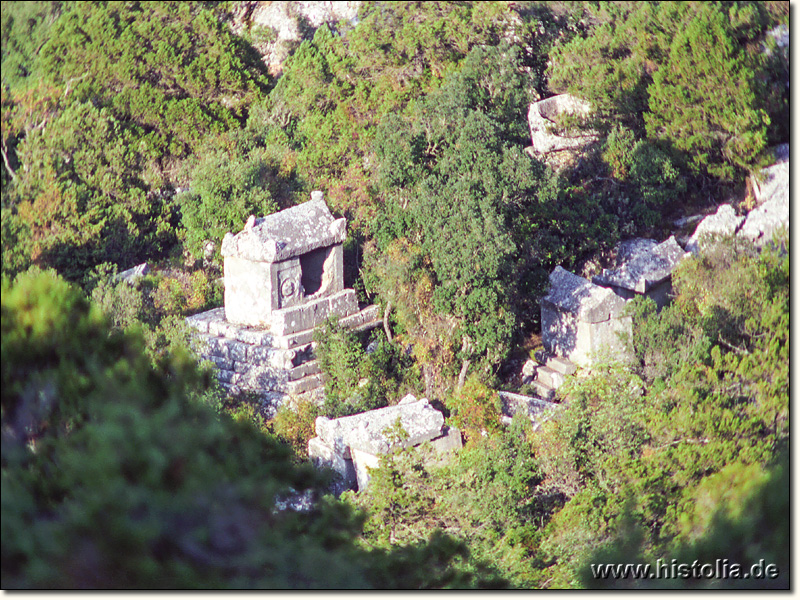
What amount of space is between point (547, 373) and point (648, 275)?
2.05 meters

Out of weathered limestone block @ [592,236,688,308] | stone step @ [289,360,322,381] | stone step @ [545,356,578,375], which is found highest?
weathered limestone block @ [592,236,688,308]

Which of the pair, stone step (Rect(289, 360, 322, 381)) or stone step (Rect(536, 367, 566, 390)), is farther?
stone step (Rect(536, 367, 566, 390))

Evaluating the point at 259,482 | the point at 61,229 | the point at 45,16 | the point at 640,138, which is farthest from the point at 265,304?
the point at 45,16

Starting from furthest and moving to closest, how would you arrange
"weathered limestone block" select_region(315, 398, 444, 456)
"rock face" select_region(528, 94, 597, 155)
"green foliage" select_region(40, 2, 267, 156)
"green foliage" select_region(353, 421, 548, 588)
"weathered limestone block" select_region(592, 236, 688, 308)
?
"rock face" select_region(528, 94, 597, 155), "green foliage" select_region(40, 2, 267, 156), "weathered limestone block" select_region(592, 236, 688, 308), "weathered limestone block" select_region(315, 398, 444, 456), "green foliage" select_region(353, 421, 548, 588)

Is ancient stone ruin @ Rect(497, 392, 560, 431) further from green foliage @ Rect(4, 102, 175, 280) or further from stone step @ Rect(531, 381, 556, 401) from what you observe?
green foliage @ Rect(4, 102, 175, 280)

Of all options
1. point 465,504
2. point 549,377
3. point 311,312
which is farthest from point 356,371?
point 465,504

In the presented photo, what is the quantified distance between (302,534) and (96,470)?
1.99 metres

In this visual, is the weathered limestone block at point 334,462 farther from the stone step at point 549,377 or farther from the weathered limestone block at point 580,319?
the weathered limestone block at point 580,319

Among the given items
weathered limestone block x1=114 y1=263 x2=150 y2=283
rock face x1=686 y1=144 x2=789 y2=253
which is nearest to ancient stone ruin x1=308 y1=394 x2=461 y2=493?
weathered limestone block x1=114 y1=263 x2=150 y2=283

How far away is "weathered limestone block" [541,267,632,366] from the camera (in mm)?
10562

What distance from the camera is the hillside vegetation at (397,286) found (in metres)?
4.15

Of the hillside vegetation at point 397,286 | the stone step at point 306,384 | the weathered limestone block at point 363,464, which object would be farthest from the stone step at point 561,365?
the weathered limestone block at point 363,464

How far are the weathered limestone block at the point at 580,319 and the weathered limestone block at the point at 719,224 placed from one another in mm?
1965

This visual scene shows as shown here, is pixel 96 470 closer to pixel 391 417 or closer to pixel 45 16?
pixel 391 417
